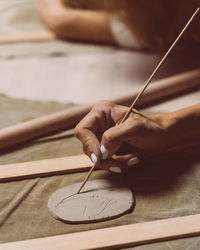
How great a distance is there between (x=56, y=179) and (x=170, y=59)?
1.03 m

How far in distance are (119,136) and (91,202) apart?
0.17 meters

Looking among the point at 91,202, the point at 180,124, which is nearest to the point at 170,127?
the point at 180,124

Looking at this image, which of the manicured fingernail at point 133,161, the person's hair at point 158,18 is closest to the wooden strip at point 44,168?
the manicured fingernail at point 133,161

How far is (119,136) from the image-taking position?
1.01 m

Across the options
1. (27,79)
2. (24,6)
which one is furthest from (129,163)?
(24,6)

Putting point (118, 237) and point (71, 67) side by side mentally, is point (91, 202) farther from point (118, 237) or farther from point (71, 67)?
point (71, 67)

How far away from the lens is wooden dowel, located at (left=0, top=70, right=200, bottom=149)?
1303 mm

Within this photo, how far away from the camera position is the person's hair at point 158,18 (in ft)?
5.60

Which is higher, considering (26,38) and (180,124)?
(26,38)

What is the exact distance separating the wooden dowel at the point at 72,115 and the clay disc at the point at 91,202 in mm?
319

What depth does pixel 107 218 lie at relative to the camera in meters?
0.97

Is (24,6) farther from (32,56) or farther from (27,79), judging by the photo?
(27,79)

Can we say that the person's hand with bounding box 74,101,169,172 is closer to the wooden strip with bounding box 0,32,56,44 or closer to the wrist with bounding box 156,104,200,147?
the wrist with bounding box 156,104,200,147

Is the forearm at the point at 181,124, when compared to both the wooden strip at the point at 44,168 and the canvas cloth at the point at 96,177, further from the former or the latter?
the wooden strip at the point at 44,168
